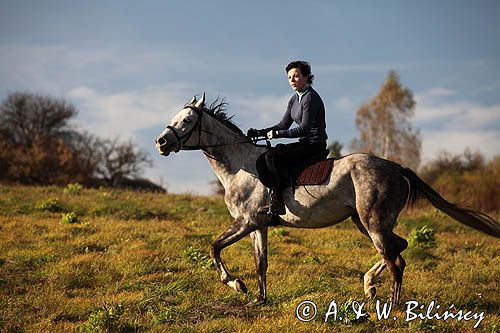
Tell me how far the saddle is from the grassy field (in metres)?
2.09

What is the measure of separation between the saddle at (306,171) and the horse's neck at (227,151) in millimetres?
497

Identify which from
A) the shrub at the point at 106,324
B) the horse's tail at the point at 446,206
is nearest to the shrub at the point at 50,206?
the shrub at the point at 106,324

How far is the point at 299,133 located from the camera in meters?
8.42

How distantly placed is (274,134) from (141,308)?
12.7ft

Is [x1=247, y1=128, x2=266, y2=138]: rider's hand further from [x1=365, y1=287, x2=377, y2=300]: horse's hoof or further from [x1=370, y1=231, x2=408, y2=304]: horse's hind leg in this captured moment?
[x1=365, y1=287, x2=377, y2=300]: horse's hoof

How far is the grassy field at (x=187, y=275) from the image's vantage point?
7.63 meters

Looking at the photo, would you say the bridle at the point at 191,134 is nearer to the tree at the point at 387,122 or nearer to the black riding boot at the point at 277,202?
the black riding boot at the point at 277,202

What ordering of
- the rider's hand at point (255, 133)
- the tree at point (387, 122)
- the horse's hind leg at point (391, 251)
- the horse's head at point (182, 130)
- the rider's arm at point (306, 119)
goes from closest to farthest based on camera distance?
the horse's hind leg at point (391, 251) → the rider's arm at point (306, 119) → the horse's head at point (182, 130) → the rider's hand at point (255, 133) → the tree at point (387, 122)

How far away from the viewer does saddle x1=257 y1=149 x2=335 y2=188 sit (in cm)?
834

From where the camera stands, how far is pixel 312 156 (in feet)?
28.4

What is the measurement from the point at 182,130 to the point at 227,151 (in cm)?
97

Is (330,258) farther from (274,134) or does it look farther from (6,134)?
(6,134)

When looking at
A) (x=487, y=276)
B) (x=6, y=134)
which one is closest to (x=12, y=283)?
(x=487, y=276)

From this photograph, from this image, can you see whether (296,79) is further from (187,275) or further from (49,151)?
(49,151)
